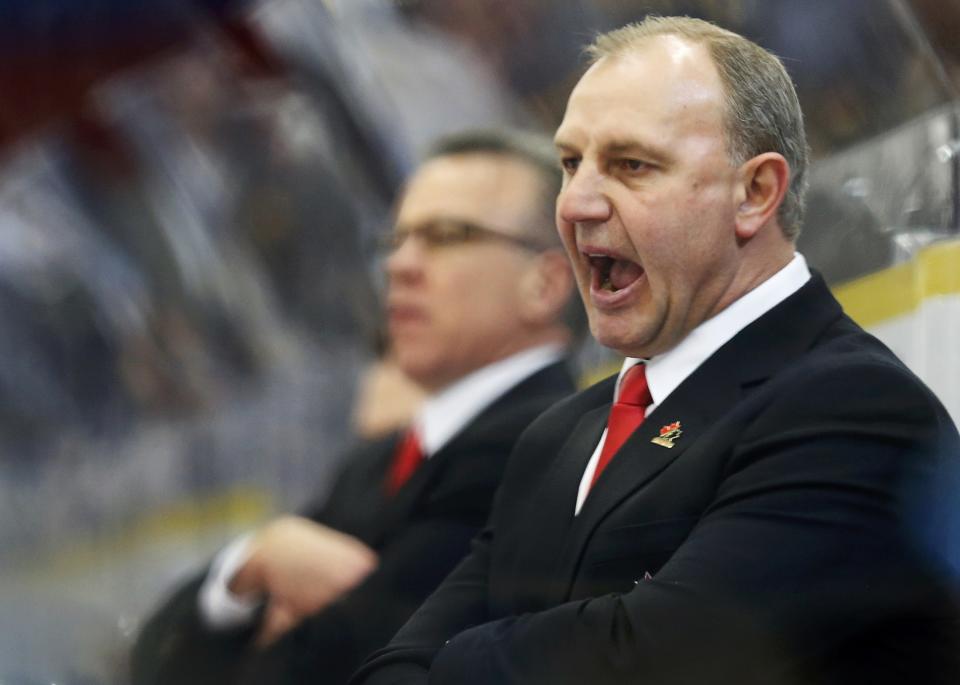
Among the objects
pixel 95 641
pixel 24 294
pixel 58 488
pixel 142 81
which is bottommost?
pixel 95 641

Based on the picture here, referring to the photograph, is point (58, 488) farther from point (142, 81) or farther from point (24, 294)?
point (142, 81)

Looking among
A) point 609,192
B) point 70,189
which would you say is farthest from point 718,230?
point 70,189

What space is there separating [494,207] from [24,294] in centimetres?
33

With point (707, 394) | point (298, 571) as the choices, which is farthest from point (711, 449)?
point (298, 571)

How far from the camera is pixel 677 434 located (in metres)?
0.71

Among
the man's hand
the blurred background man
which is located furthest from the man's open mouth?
the man's hand

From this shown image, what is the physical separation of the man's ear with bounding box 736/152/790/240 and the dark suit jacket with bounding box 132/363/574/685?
0.17 m

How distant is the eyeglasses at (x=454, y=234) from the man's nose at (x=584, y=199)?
7 centimetres

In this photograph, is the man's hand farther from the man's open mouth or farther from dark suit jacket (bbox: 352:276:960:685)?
the man's open mouth

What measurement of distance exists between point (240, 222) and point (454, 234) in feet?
0.47

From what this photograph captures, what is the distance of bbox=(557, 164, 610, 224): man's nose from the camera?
0.70m

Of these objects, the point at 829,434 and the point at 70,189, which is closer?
the point at 829,434

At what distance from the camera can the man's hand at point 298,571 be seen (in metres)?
0.79

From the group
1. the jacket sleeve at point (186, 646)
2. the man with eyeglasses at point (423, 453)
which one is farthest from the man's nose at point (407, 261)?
the jacket sleeve at point (186, 646)
